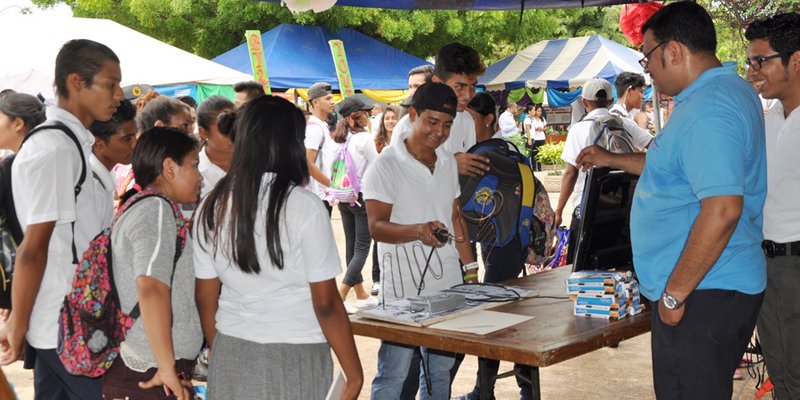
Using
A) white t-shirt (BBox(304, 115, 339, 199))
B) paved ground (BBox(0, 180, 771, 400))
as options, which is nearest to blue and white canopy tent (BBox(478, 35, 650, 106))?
white t-shirt (BBox(304, 115, 339, 199))

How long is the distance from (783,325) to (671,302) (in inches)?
51.1

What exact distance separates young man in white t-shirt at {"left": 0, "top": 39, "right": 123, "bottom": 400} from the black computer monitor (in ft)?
6.46

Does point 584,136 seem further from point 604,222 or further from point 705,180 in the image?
point 705,180

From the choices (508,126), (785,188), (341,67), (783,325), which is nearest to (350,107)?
(785,188)

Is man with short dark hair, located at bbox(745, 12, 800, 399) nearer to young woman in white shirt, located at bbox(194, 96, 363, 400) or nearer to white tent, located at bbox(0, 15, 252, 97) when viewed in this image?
young woman in white shirt, located at bbox(194, 96, 363, 400)

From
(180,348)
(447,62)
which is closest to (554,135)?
(447,62)

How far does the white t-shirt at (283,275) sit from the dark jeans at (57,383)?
2.31ft

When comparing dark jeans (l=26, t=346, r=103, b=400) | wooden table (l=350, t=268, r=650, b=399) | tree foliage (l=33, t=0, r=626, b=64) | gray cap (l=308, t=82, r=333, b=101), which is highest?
tree foliage (l=33, t=0, r=626, b=64)

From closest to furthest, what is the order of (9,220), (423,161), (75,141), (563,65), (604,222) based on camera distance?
(75,141) < (9,220) < (604,222) < (423,161) < (563,65)

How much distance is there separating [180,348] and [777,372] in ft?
8.72

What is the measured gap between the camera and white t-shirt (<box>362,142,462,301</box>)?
150 inches

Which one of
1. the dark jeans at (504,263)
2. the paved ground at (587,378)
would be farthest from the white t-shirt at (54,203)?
the paved ground at (587,378)

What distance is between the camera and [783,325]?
3727 millimetres

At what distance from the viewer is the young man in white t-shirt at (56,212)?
2980mm
